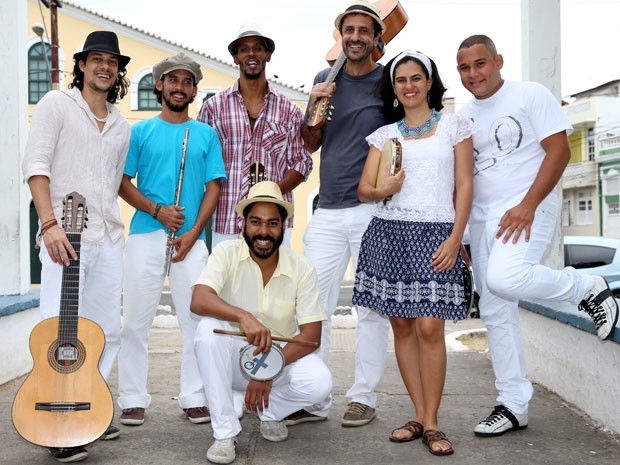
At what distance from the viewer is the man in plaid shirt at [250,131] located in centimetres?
455

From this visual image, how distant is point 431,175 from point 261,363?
135 cm

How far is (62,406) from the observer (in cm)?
345

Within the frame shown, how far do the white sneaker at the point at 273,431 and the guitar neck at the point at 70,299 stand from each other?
1.16m

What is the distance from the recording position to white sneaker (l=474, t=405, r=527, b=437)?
3.96 metres

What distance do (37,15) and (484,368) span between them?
66.2ft

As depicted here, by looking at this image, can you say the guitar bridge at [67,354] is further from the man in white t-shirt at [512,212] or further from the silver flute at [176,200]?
the man in white t-shirt at [512,212]

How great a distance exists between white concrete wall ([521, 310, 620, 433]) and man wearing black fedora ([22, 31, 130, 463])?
110 inches

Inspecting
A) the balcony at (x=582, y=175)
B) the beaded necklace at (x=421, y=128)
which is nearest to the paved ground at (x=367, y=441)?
the beaded necklace at (x=421, y=128)

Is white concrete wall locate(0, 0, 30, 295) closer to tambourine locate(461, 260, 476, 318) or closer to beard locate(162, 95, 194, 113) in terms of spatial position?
beard locate(162, 95, 194, 113)

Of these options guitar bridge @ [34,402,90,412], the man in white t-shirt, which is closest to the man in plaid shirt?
the man in white t-shirt

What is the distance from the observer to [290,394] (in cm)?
388

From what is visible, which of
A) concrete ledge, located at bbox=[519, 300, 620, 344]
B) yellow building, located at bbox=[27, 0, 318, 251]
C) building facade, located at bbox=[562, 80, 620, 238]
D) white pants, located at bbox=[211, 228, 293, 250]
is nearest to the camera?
concrete ledge, located at bbox=[519, 300, 620, 344]

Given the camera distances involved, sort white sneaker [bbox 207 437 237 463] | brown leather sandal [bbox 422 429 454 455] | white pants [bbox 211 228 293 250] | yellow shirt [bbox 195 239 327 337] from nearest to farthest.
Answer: white sneaker [bbox 207 437 237 463] < brown leather sandal [bbox 422 429 454 455] < yellow shirt [bbox 195 239 327 337] < white pants [bbox 211 228 293 250]

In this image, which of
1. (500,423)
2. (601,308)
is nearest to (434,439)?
(500,423)
